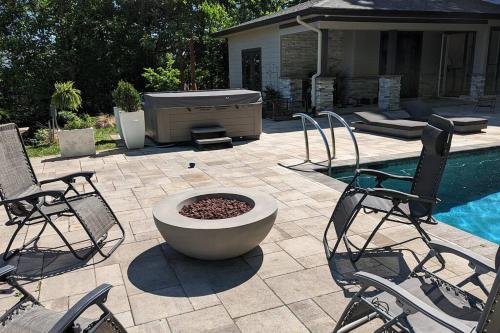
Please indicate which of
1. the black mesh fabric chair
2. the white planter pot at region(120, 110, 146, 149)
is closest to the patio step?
the white planter pot at region(120, 110, 146, 149)

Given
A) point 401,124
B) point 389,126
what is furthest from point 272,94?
point 401,124

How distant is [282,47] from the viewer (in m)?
13.7

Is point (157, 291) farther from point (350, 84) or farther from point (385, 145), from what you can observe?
point (350, 84)

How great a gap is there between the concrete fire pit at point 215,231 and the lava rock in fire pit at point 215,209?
113mm

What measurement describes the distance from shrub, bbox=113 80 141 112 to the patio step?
4.23 feet

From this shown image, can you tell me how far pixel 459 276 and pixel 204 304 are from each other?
6.25 ft

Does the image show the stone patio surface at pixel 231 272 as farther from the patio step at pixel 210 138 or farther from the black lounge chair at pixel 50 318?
the patio step at pixel 210 138

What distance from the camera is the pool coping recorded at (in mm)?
3496

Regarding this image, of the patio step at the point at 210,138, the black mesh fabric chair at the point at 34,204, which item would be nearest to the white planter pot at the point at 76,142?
the patio step at the point at 210,138

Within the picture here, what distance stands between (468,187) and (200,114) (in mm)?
5261

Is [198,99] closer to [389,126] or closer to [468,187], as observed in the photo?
[389,126]

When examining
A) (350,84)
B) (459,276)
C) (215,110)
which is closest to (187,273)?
(459,276)

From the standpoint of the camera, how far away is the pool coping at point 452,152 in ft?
11.5

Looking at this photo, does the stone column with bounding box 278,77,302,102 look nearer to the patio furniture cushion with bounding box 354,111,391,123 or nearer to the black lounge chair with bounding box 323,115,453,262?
the patio furniture cushion with bounding box 354,111,391,123
